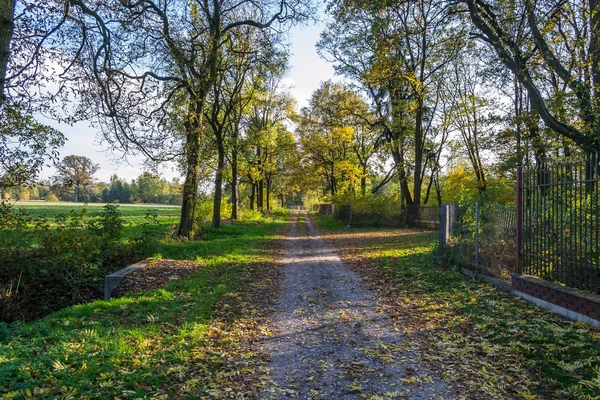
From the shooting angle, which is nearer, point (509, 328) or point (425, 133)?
point (509, 328)

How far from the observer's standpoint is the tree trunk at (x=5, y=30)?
663 cm

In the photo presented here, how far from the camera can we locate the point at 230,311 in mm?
6688

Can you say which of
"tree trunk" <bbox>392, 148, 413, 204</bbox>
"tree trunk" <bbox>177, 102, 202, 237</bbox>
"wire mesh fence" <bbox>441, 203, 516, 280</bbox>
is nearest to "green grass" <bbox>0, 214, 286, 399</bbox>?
"wire mesh fence" <bbox>441, 203, 516, 280</bbox>

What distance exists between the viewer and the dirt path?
3.81 meters

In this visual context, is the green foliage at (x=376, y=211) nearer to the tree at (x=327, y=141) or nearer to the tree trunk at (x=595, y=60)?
the tree at (x=327, y=141)

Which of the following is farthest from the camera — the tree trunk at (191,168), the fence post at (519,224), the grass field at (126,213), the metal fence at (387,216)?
the metal fence at (387,216)

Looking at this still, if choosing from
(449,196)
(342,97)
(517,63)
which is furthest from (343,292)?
(449,196)

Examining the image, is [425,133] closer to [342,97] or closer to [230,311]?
[342,97]

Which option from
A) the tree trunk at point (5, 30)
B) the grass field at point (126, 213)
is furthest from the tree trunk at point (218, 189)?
the tree trunk at point (5, 30)

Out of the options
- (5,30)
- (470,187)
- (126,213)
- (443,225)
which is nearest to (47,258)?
(5,30)

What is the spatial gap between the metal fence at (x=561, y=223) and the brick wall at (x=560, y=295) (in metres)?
0.26

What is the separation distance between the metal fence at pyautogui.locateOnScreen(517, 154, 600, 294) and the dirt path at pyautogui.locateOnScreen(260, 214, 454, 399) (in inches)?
121

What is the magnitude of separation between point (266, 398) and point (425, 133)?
29.3 meters

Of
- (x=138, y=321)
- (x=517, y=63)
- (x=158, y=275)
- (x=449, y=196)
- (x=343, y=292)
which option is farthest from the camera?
(x=449, y=196)
